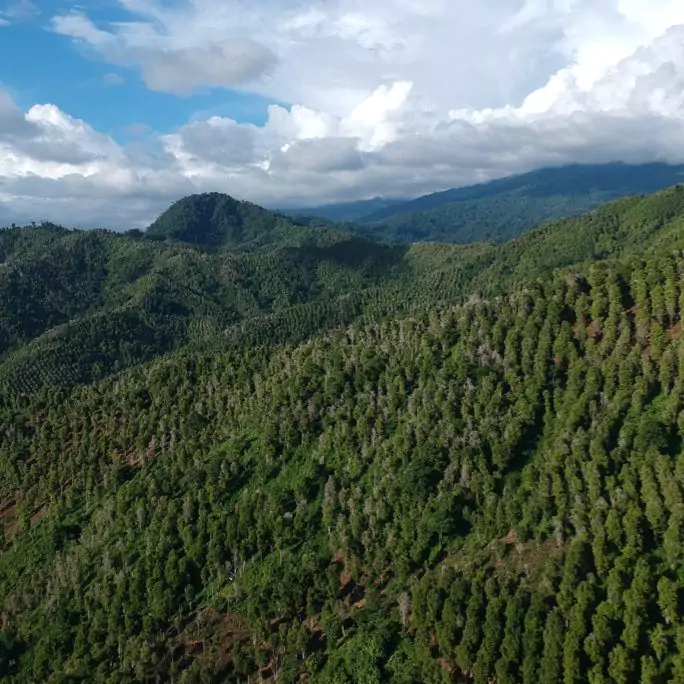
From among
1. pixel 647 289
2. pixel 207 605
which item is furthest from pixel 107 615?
pixel 647 289

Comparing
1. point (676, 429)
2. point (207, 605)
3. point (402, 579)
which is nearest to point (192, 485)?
point (207, 605)

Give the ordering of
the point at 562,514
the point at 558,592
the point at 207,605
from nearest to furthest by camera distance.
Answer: the point at 558,592 < the point at 562,514 < the point at 207,605

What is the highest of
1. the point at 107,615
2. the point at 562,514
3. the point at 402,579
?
the point at 562,514

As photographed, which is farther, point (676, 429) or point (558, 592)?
point (676, 429)

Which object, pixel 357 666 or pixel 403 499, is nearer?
pixel 357 666

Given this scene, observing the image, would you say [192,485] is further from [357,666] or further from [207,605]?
[357,666]

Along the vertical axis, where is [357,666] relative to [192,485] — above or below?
below

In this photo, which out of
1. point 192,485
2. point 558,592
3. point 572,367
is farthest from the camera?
point 192,485

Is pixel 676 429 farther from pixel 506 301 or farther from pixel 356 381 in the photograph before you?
pixel 356 381

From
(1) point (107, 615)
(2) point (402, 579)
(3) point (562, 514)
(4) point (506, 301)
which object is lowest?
(1) point (107, 615)
